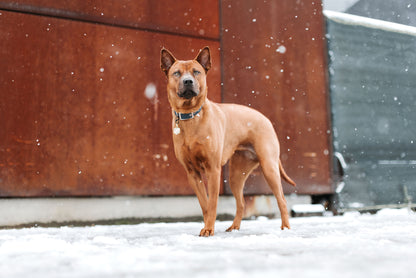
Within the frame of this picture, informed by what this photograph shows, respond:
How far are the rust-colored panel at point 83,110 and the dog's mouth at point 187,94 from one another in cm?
175

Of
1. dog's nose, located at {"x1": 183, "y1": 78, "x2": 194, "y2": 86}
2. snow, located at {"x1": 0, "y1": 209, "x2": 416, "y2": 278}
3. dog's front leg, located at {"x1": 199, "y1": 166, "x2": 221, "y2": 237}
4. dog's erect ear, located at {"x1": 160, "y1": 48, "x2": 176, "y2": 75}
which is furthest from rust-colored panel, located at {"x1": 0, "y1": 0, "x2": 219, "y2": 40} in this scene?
snow, located at {"x1": 0, "y1": 209, "x2": 416, "y2": 278}

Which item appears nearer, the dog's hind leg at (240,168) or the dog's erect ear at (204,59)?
the dog's erect ear at (204,59)

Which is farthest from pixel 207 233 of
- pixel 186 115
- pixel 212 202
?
pixel 186 115

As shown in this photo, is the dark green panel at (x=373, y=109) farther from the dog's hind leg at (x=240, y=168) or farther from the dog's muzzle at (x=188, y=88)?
the dog's muzzle at (x=188, y=88)

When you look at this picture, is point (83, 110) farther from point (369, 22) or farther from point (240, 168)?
point (369, 22)

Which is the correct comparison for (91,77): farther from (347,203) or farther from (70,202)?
(347,203)

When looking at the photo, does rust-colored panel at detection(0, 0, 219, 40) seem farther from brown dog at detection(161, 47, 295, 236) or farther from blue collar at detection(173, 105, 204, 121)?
blue collar at detection(173, 105, 204, 121)

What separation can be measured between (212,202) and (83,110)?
2172 mm

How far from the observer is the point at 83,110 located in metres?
4.50

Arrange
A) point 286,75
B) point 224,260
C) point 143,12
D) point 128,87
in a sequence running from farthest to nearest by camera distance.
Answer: point 286,75 → point 143,12 → point 128,87 → point 224,260

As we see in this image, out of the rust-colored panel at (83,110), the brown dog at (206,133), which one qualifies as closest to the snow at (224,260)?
the brown dog at (206,133)

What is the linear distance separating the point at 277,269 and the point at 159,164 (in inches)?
138

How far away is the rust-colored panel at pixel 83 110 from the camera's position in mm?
4215

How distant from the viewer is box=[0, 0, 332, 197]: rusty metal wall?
426cm
